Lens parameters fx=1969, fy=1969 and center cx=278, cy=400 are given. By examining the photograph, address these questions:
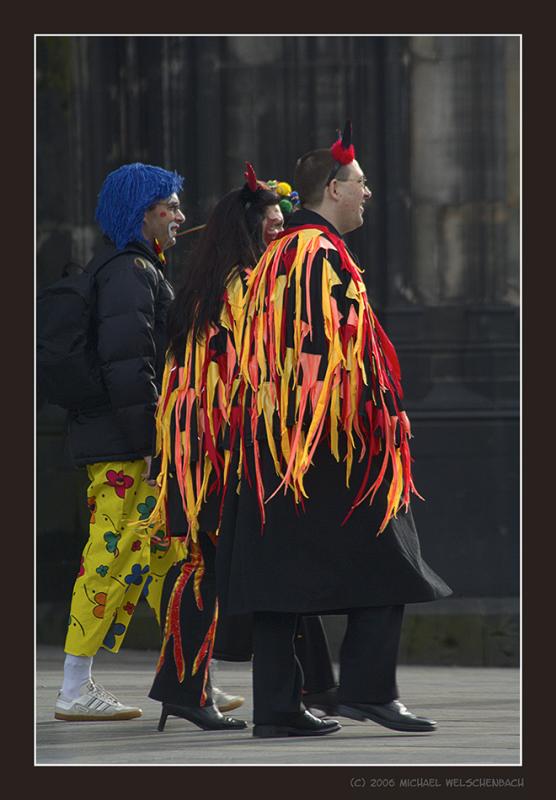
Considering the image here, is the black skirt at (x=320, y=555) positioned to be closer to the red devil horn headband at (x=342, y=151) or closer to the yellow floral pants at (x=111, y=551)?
the yellow floral pants at (x=111, y=551)

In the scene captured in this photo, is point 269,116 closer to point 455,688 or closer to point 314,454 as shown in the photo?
point 455,688

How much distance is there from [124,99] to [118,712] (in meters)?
4.21

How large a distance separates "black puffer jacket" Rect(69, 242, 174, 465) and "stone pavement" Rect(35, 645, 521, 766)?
3.24ft

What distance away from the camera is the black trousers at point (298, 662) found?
630cm

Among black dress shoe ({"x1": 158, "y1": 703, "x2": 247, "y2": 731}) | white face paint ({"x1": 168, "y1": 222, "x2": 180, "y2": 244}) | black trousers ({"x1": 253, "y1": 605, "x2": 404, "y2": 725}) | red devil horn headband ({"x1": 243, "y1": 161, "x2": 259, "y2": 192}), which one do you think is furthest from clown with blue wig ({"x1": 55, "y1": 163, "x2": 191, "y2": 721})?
black trousers ({"x1": 253, "y1": 605, "x2": 404, "y2": 725})

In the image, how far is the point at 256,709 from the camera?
6.33 meters

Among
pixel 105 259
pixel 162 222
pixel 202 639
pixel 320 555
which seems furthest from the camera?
pixel 162 222

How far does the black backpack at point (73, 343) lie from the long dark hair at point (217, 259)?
0.41 m

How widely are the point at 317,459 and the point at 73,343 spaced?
112 centimetres

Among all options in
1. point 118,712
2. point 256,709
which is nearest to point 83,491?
point 118,712

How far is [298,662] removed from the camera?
250 inches

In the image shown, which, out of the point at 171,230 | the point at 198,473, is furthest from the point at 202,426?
the point at 171,230

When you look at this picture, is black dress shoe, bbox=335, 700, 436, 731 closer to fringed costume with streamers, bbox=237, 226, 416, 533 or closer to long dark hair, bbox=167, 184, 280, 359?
fringed costume with streamers, bbox=237, 226, 416, 533

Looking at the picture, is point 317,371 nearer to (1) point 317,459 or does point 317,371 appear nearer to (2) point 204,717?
(1) point 317,459
